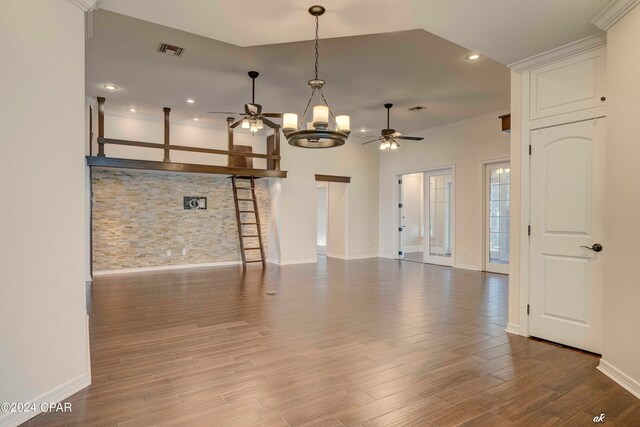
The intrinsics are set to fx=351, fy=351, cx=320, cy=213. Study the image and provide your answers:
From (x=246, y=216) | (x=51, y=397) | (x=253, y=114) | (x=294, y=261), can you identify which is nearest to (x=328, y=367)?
(x=51, y=397)

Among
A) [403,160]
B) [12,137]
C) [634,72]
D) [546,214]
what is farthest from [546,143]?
[403,160]

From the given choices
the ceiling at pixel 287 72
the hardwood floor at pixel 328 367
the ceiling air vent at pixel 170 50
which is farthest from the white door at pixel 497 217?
the ceiling air vent at pixel 170 50

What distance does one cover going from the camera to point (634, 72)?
2.45m

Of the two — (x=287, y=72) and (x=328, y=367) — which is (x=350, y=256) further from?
(x=328, y=367)

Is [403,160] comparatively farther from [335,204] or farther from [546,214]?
[546,214]

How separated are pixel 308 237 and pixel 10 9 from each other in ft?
24.0

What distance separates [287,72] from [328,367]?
13.3 ft

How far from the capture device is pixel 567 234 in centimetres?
324

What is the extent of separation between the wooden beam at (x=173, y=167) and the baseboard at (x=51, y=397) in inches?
189

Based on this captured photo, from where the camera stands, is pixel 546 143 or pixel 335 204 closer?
pixel 546 143

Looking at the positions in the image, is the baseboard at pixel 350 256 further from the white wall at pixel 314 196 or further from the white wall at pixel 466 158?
the white wall at pixel 466 158

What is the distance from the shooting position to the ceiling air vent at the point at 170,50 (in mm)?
4367

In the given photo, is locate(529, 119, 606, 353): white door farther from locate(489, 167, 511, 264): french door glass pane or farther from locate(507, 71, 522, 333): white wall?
locate(489, 167, 511, 264): french door glass pane

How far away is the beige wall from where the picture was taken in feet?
7.98
